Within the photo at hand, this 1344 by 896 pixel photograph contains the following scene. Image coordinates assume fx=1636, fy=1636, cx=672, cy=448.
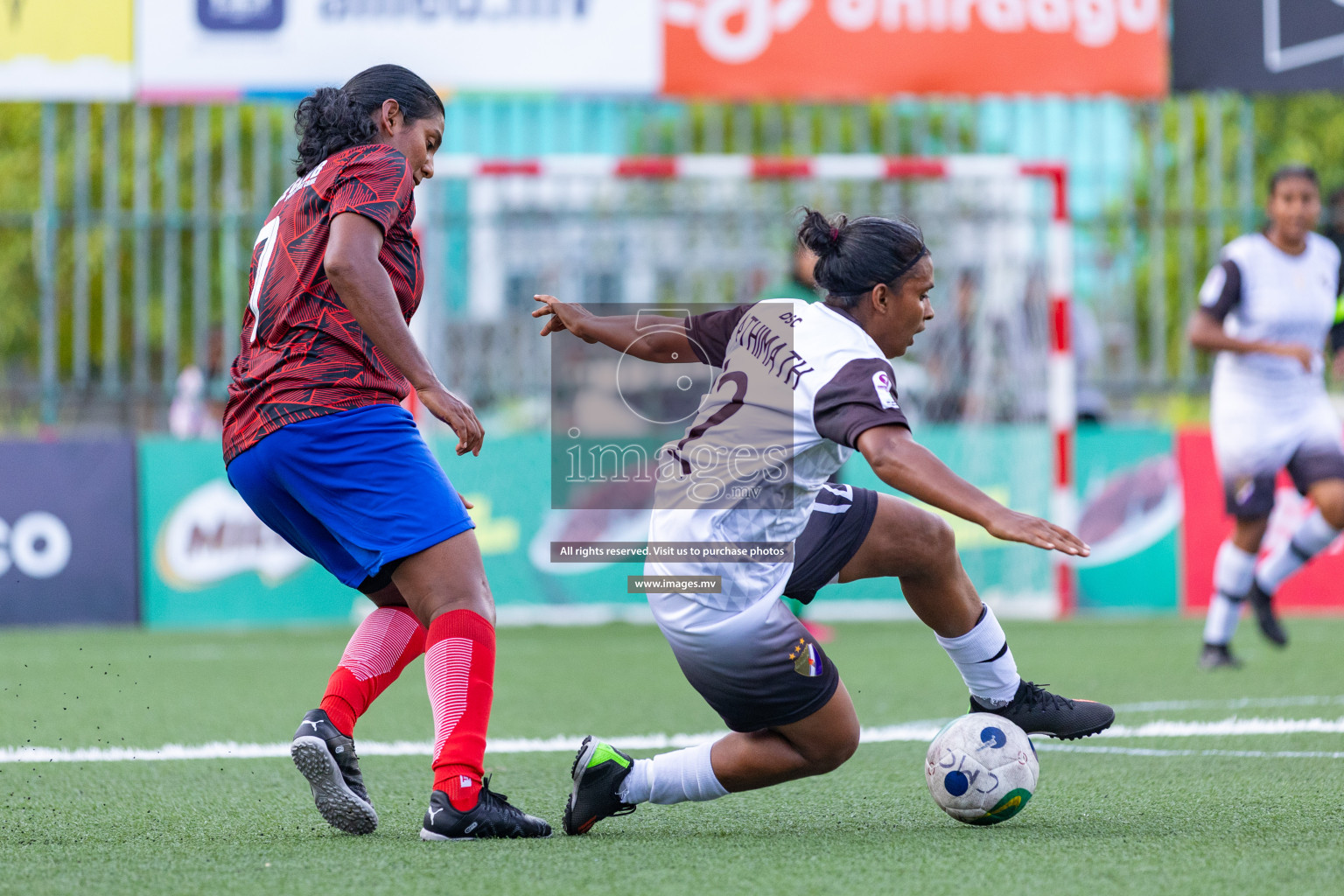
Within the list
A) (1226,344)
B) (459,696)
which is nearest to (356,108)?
(459,696)

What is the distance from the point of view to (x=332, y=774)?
3.73m

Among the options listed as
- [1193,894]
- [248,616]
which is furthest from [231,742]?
[248,616]

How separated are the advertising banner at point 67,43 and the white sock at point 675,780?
7.48 m

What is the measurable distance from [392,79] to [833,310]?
3.94ft

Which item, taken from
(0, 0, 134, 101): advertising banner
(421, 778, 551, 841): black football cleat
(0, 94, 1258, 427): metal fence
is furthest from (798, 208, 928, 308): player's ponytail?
(0, 0, 134, 101): advertising banner

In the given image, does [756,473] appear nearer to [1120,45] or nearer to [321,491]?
[321,491]

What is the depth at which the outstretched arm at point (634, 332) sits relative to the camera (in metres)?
4.16

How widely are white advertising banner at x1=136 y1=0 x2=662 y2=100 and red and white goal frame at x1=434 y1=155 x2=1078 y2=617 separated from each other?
0.55 meters

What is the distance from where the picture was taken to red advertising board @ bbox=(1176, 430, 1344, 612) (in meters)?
10.4

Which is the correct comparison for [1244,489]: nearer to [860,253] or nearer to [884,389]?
[860,253]

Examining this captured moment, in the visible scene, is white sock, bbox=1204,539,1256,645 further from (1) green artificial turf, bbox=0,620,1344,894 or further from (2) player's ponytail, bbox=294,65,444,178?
(2) player's ponytail, bbox=294,65,444,178

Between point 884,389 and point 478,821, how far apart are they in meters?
1.33

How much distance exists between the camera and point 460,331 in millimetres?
10750

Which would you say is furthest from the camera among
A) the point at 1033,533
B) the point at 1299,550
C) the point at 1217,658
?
the point at 1299,550
